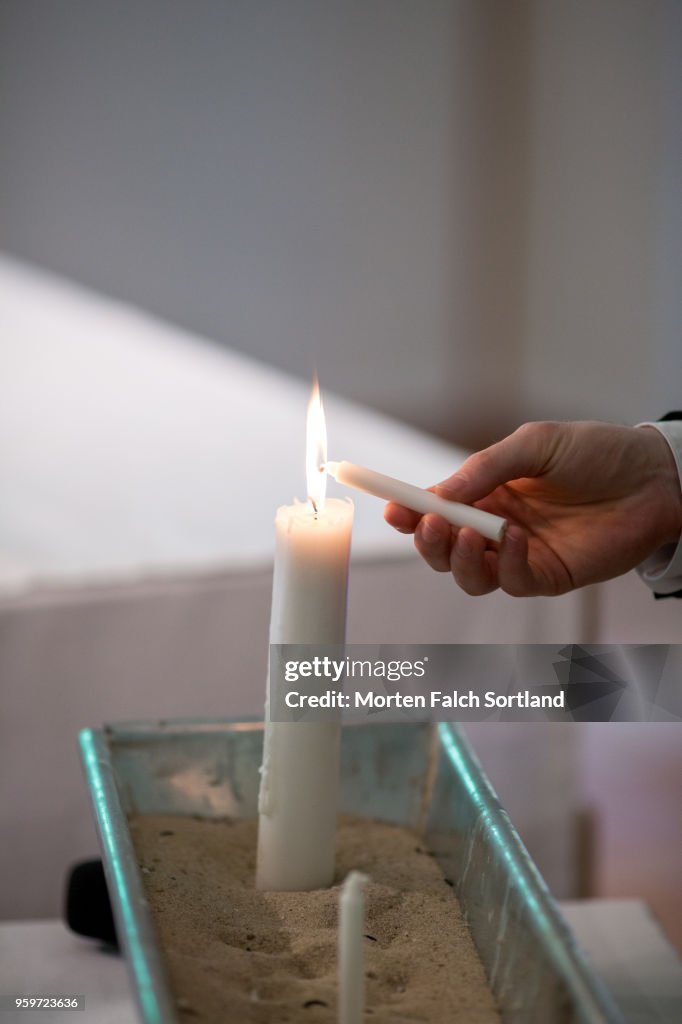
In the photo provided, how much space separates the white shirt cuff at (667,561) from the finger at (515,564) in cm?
16

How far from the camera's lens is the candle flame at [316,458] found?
1.52 ft

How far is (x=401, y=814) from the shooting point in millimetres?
558

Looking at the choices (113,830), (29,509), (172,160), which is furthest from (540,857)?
(172,160)

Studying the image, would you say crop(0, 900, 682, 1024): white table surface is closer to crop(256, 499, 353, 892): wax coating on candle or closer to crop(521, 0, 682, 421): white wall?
crop(256, 499, 353, 892): wax coating on candle

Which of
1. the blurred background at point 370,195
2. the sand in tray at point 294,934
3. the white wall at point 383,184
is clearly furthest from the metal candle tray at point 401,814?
the white wall at point 383,184

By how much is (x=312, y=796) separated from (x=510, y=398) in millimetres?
1389

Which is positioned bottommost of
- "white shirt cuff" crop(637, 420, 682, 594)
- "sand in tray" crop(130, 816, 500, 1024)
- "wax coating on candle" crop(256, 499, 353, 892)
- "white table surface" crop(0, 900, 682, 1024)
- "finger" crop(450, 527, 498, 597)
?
"white table surface" crop(0, 900, 682, 1024)

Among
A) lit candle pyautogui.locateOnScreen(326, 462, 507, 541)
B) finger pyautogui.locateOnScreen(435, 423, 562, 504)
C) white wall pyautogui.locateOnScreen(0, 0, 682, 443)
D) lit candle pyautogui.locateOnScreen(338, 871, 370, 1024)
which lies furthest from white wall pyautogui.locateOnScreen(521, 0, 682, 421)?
lit candle pyautogui.locateOnScreen(338, 871, 370, 1024)

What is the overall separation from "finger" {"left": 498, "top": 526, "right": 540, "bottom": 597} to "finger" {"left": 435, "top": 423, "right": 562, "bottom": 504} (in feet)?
0.10

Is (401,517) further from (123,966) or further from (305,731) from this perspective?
(123,966)

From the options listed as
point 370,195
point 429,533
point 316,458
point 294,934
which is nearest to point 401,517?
point 429,533

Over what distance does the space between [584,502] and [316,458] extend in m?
0.29

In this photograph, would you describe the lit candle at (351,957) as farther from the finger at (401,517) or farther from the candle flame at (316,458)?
the finger at (401,517)

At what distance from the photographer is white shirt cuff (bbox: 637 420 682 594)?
71 centimetres
